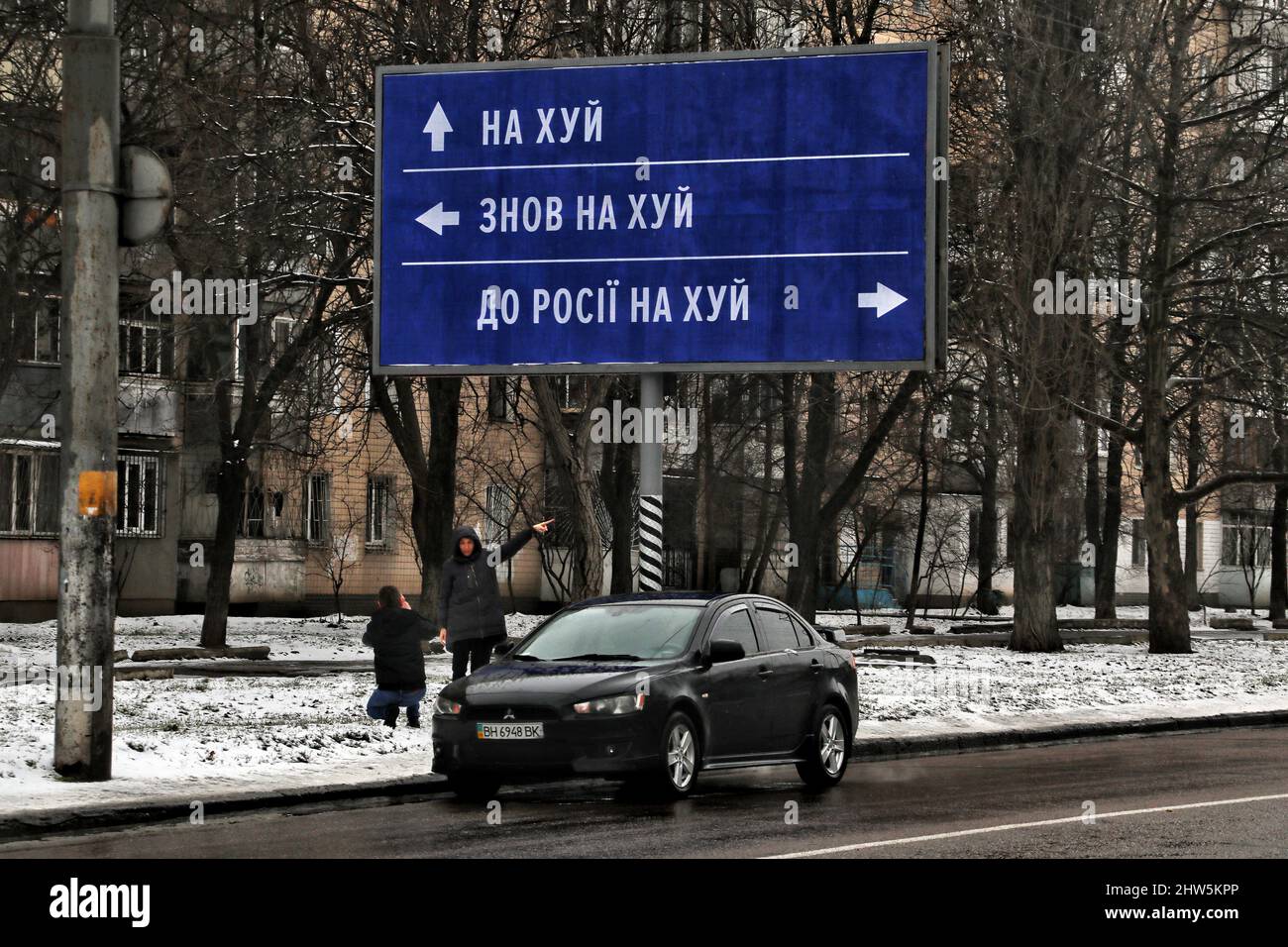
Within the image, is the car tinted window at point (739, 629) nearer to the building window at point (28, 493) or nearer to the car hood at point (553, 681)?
the car hood at point (553, 681)

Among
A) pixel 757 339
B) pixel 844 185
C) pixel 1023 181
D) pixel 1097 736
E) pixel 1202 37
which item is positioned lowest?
pixel 1097 736

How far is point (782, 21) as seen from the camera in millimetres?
31719

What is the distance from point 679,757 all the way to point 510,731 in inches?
49.4

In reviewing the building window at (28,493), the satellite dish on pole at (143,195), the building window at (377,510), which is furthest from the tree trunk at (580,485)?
the building window at (377,510)

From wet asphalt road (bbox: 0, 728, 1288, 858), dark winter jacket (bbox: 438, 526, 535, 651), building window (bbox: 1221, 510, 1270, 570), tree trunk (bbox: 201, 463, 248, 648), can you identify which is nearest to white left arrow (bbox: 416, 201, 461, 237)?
dark winter jacket (bbox: 438, 526, 535, 651)

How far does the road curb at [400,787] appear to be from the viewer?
13.0 m

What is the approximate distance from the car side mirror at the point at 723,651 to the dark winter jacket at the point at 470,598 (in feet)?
14.1

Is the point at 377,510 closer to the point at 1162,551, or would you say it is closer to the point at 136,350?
the point at 136,350

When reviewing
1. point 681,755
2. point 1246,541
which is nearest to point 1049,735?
point 681,755
